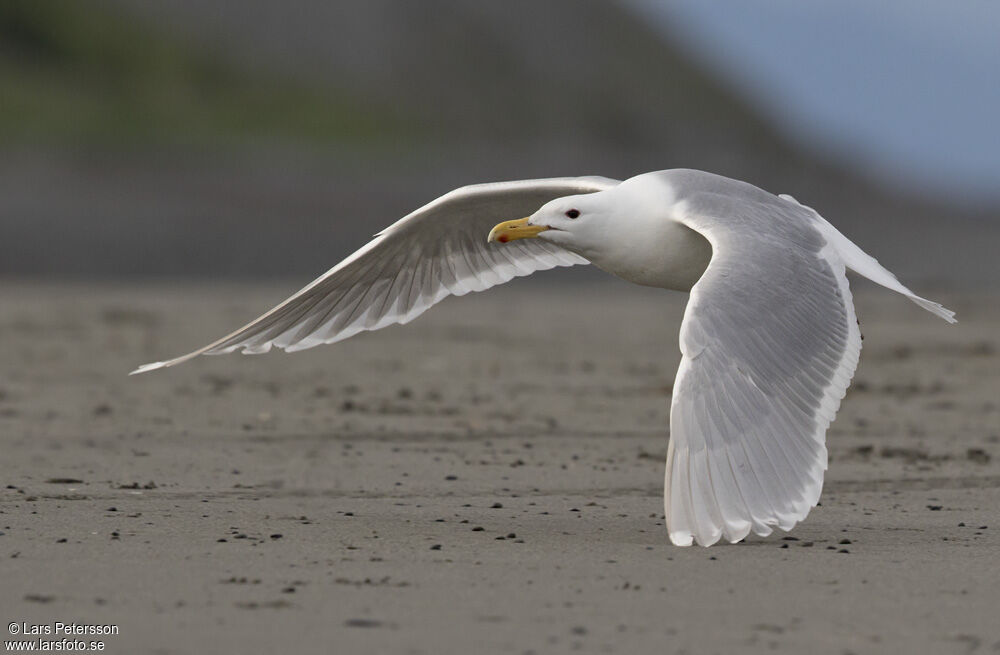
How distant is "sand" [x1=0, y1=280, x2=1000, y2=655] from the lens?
441 cm

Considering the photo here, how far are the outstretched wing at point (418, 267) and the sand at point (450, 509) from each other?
2.01 ft

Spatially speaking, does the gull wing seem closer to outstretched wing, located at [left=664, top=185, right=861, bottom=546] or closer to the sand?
outstretched wing, located at [left=664, top=185, right=861, bottom=546]

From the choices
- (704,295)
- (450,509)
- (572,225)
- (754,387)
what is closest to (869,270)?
(572,225)

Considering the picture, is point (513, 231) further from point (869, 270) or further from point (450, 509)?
point (869, 270)

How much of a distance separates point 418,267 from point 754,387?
9.21ft

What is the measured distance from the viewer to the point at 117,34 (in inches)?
2195

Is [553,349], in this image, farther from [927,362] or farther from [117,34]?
[117,34]

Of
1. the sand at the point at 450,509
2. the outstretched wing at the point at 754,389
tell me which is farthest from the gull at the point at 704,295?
the sand at the point at 450,509

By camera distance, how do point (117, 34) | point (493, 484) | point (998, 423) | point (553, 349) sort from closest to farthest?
point (493, 484), point (998, 423), point (553, 349), point (117, 34)

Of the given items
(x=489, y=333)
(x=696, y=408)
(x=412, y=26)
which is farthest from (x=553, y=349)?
(x=412, y=26)

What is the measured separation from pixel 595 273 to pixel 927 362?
16.8 metres

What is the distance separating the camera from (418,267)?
8125 millimetres

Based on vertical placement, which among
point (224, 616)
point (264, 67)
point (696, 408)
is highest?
point (264, 67)

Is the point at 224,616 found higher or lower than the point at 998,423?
lower
